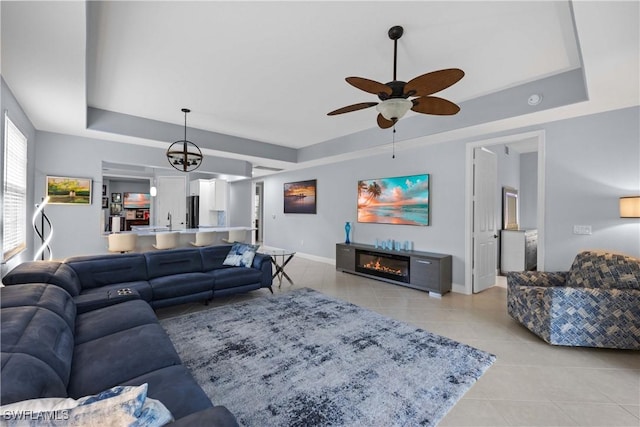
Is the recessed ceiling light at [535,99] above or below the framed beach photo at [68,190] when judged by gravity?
above

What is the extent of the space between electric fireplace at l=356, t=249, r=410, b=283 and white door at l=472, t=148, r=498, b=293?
3.64ft

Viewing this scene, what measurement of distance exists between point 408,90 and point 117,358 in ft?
9.01

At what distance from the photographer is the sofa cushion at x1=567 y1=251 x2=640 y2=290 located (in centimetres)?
276

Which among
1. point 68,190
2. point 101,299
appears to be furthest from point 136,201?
point 101,299

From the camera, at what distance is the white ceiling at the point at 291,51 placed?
2.09 metres

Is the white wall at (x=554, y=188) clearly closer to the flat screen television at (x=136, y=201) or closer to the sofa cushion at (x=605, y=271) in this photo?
the sofa cushion at (x=605, y=271)

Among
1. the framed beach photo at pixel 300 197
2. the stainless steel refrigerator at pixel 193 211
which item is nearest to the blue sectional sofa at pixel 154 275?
the framed beach photo at pixel 300 197

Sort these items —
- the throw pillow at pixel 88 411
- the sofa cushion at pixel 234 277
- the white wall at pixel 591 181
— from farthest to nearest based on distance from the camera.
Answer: the sofa cushion at pixel 234 277 → the white wall at pixel 591 181 → the throw pillow at pixel 88 411

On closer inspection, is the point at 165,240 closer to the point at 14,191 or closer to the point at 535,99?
the point at 14,191

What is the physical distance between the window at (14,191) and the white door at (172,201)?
4695 mm

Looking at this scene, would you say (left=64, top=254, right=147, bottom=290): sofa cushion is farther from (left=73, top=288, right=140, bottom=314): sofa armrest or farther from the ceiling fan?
the ceiling fan

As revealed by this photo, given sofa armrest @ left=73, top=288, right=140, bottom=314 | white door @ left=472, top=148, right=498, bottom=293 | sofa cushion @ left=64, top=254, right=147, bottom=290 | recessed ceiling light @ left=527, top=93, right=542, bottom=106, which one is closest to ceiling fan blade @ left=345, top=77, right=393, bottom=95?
recessed ceiling light @ left=527, top=93, right=542, bottom=106

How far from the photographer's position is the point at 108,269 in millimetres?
3518

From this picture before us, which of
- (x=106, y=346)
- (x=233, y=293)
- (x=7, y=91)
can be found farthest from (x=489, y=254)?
(x=7, y=91)
